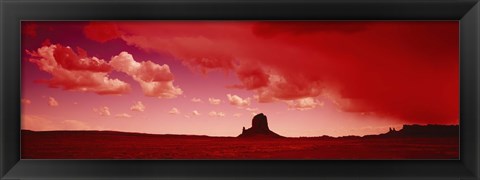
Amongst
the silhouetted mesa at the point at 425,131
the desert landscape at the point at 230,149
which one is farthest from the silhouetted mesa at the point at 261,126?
the silhouetted mesa at the point at 425,131

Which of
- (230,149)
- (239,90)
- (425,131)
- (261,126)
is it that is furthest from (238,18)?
(425,131)

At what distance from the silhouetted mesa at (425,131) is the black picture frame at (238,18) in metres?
0.07

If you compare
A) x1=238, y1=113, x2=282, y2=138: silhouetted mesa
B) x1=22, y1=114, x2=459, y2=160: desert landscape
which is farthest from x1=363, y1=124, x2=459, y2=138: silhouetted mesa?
x1=238, y1=113, x2=282, y2=138: silhouetted mesa

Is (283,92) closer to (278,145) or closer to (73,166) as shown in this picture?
(278,145)

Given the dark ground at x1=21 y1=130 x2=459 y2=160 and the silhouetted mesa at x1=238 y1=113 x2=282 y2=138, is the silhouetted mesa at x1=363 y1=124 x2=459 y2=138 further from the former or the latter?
the silhouetted mesa at x1=238 y1=113 x2=282 y2=138

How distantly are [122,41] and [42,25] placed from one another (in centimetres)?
41

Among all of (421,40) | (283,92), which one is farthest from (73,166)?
(421,40)

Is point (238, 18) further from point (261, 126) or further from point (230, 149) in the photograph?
point (230, 149)

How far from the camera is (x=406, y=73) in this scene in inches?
109

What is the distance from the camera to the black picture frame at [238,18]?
269cm

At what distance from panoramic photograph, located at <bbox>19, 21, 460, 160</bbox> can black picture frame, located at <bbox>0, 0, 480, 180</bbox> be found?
2.0 inches

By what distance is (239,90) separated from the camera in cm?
279

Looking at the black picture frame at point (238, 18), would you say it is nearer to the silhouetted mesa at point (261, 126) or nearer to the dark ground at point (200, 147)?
the dark ground at point (200, 147)

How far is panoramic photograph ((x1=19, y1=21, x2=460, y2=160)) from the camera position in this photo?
2.77 metres
